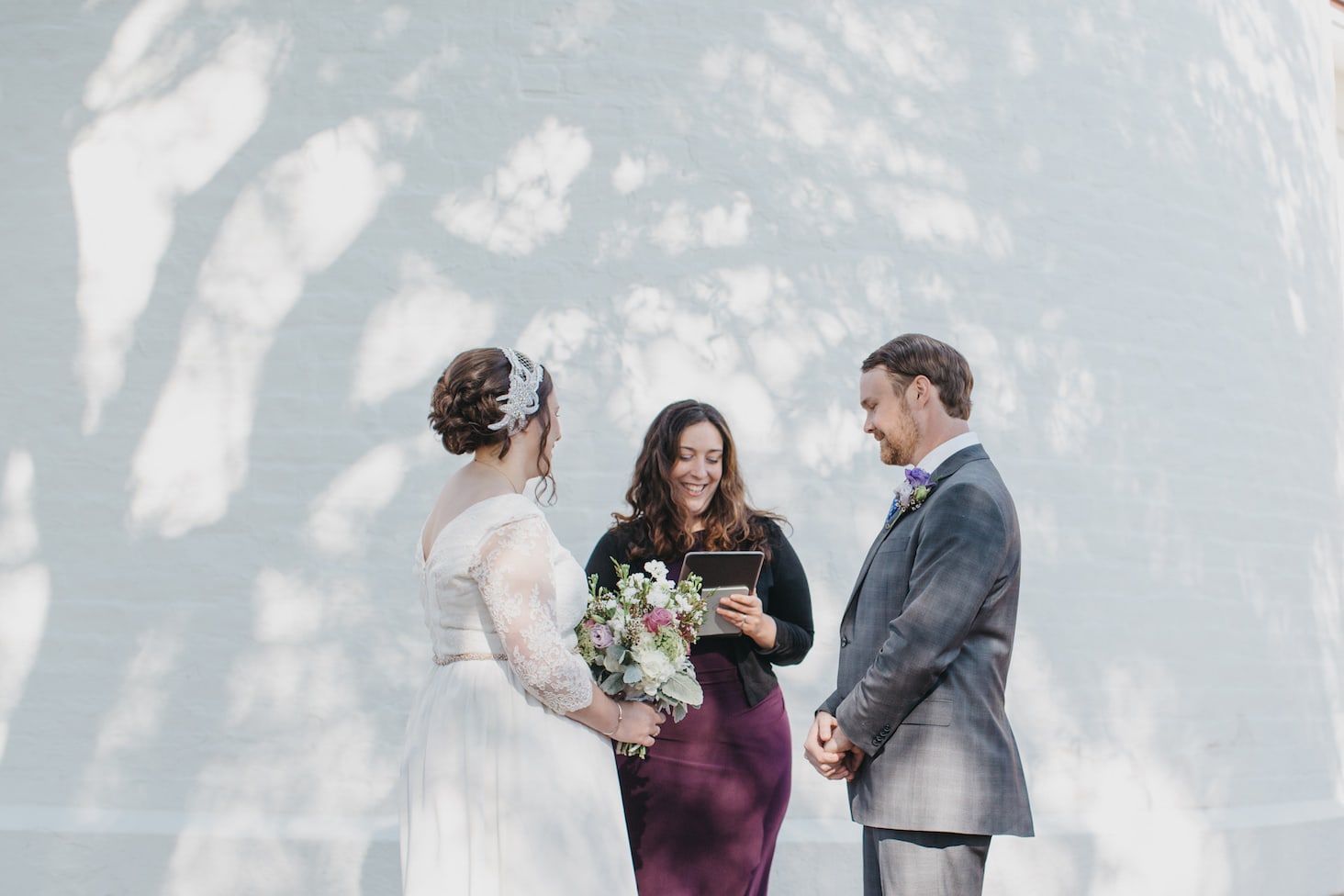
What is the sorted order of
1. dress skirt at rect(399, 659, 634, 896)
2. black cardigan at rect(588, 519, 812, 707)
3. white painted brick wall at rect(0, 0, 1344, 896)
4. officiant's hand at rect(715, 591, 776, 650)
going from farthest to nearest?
white painted brick wall at rect(0, 0, 1344, 896), black cardigan at rect(588, 519, 812, 707), officiant's hand at rect(715, 591, 776, 650), dress skirt at rect(399, 659, 634, 896)

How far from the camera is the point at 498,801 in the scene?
9.49 ft

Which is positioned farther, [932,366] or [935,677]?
[932,366]

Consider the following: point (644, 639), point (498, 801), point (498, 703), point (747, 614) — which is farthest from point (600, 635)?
point (747, 614)

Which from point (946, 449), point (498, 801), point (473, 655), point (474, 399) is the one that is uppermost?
point (474, 399)

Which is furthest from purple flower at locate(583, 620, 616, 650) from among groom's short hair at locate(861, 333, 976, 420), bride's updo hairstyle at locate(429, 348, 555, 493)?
groom's short hair at locate(861, 333, 976, 420)

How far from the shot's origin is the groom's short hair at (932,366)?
3.01 m

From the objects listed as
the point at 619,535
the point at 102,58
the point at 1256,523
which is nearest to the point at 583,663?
the point at 619,535

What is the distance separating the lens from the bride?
2.81 meters

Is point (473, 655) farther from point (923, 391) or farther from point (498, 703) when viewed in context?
point (923, 391)

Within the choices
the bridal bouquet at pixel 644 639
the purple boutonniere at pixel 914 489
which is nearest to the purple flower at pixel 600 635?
the bridal bouquet at pixel 644 639

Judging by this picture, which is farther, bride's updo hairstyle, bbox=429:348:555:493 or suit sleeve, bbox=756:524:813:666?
suit sleeve, bbox=756:524:813:666

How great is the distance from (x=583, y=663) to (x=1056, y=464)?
311 centimetres

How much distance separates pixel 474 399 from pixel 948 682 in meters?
1.38

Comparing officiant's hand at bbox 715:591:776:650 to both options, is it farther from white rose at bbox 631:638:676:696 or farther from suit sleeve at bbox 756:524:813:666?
white rose at bbox 631:638:676:696
